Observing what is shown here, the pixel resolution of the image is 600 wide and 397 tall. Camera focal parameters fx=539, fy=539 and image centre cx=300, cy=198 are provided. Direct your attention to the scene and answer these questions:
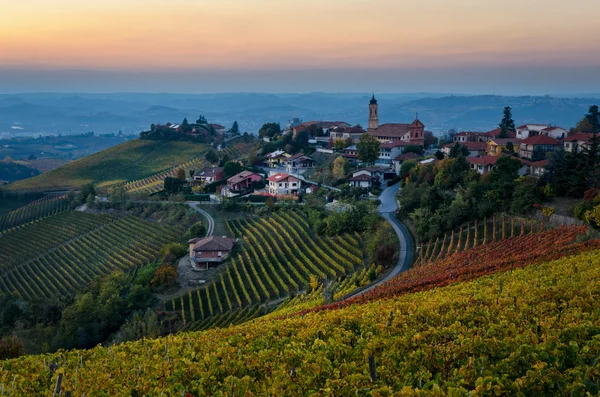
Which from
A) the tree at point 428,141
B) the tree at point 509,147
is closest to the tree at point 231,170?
the tree at point 428,141

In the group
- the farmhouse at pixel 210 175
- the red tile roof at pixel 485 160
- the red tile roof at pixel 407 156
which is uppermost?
the red tile roof at pixel 485 160

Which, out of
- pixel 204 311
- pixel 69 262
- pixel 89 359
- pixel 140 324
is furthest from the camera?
pixel 69 262

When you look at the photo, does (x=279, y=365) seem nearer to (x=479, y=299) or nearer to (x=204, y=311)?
(x=479, y=299)

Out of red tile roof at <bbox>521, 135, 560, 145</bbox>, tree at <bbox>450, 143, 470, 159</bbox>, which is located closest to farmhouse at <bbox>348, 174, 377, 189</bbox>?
tree at <bbox>450, 143, 470, 159</bbox>

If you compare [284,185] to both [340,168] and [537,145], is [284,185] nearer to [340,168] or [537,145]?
[340,168]

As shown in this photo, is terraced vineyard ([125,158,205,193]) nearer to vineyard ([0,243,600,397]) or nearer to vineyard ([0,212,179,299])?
vineyard ([0,212,179,299])

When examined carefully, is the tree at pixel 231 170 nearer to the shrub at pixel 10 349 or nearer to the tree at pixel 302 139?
the tree at pixel 302 139

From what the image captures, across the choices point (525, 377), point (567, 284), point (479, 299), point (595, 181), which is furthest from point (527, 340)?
point (595, 181)
